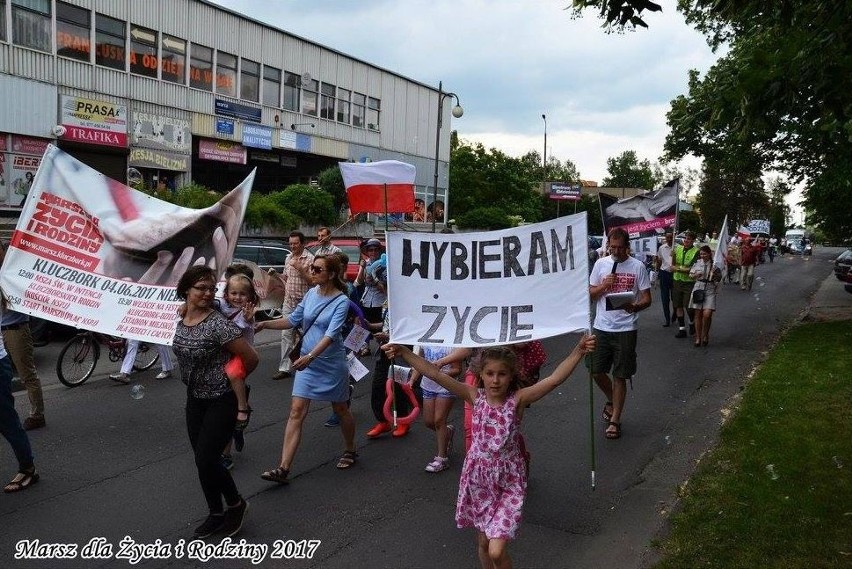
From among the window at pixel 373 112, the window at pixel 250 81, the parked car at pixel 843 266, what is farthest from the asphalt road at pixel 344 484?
the window at pixel 373 112

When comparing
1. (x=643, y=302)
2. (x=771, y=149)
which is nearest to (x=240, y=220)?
(x=643, y=302)

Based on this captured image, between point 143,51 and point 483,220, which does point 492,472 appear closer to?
point 143,51

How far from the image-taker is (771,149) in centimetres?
2027

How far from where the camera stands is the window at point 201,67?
30973mm

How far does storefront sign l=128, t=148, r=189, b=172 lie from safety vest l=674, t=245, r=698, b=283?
21.1 meters

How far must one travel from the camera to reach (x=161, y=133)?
96.0ft

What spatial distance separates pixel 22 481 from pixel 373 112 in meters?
37.5

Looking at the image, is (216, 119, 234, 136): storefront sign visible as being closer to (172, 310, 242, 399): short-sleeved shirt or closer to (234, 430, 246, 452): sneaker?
(234, 430, 246, 452): sneaker

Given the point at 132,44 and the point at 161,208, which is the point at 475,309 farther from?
the point at 132,44

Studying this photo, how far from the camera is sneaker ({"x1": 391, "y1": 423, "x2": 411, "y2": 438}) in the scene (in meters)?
7.28

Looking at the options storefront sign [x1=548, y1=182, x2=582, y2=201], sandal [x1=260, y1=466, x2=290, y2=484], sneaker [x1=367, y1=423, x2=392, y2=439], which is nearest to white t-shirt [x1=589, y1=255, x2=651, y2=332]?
sneaker [x1=367, y1=423, x2=392, y2=439]

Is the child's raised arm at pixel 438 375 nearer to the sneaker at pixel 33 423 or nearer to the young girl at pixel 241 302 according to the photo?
the young girl at pixel 241 302

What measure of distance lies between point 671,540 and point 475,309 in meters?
1.87

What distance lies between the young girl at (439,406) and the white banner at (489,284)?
114 centimetres
